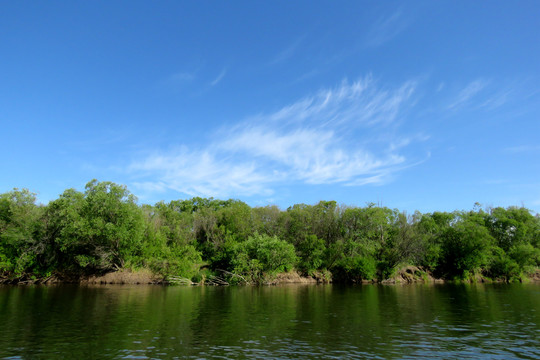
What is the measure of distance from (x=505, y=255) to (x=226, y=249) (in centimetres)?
7335

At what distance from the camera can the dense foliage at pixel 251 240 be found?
65.9m

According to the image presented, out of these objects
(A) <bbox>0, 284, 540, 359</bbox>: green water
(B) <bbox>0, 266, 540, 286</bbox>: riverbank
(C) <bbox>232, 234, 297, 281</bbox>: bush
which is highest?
(C) <bbox>232, 234, 297, 281</bbox>: bush

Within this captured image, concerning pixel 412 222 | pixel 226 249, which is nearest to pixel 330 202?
pixel 412 222

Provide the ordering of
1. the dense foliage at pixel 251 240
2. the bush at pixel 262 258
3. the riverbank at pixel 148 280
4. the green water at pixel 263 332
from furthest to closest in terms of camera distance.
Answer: the bush at pixel 262 258, the riverbank at pixel 148 280, the dense foliage at pixel 251 240, the green water at pixel 263 332

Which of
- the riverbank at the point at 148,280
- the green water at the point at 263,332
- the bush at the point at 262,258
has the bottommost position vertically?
the green water at the point at 263,332

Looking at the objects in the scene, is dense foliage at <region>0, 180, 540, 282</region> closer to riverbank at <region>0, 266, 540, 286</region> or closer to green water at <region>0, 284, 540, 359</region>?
riverbank at <region>0, 266, 540, 286</region>

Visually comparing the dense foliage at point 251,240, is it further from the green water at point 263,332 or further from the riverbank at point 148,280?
the green water at point 263,332

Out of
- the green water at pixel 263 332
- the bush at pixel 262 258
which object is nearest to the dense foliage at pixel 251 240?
the bush at pixel 262 258

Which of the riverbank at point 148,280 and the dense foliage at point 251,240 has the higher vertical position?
the dense foliage at point 251,240

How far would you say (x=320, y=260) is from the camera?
258ft

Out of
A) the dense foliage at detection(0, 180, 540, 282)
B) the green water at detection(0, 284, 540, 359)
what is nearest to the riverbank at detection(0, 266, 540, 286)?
the dense foliage at detection(0, 180, 540, 282)

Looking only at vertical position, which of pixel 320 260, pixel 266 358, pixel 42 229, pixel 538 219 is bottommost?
pixel 266 358

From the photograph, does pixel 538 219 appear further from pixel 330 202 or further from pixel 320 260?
pixel 320 260

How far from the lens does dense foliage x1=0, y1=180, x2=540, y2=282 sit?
6594 cm
